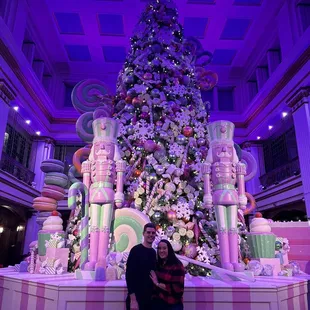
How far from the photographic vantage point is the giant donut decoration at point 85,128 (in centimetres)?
496

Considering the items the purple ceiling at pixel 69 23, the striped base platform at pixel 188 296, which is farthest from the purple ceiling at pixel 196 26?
the striped base platform at pixel 188 296

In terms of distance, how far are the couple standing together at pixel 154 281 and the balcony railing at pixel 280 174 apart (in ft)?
32.8

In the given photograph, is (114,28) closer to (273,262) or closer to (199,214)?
(199,214)

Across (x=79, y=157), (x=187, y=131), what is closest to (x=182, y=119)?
(x=187, y=131)

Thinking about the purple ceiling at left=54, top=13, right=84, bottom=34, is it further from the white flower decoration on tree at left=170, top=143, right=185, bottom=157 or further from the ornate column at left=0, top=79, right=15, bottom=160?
the white flower decoration on tree at left=170, top=143, right=185, bottom=157

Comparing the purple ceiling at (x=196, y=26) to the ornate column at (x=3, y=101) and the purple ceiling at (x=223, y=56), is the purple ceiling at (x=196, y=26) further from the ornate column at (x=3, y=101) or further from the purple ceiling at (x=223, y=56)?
the ornate column at (x=3, y=101)

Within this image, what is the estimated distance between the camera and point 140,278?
2139 mm

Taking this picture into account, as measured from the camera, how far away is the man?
210cm

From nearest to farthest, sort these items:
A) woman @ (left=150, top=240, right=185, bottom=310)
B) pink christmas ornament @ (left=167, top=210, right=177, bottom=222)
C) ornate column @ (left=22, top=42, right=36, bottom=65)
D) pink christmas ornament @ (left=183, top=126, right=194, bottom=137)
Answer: woman @ (left=150, top=240, right=185, bottom=310), pink christmas ornament @ (left=167, top=210, right=177, bottom=222), pink christmas ornament @ (left=183, top=126, right=194, bottom=137), ornate column @ (left=22, top=42, right=36, bottom=65)

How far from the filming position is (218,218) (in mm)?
3543

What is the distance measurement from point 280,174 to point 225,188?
999cm

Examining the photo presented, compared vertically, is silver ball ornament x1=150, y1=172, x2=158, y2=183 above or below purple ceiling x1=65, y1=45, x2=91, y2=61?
below

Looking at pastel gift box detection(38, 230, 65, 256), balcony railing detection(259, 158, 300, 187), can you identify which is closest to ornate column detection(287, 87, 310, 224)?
balcony railing detection(259, 158, 300, 187)

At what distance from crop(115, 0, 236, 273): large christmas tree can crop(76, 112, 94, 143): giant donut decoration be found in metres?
0.56
